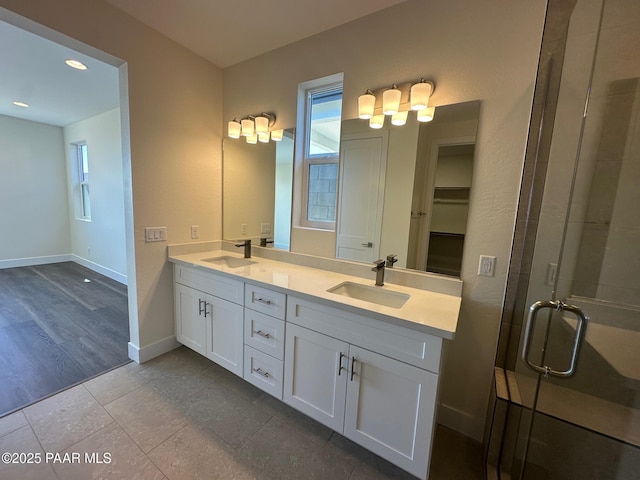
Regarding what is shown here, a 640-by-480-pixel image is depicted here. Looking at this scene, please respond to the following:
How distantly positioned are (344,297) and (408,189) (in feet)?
2.78

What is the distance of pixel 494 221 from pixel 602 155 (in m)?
0.53

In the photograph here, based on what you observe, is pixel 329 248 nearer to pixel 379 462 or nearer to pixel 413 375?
pixel 413 375

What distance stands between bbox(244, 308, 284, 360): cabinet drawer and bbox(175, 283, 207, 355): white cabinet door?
1.73 ft

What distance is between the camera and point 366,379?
4.39 feet

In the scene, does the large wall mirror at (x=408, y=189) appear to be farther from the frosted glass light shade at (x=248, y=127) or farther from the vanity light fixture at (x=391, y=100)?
the frosted glass light shade at (x=248, y=127)

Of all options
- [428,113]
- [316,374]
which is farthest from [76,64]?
[316,374]

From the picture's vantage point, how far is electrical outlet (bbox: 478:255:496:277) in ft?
4.91

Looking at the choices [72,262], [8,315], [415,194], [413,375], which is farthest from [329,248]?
[72,262]

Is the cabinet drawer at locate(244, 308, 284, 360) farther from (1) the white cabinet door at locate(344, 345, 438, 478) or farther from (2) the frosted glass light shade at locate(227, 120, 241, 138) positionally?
(2) the frosted glass light shade at locate(227, 120, 241, 138)

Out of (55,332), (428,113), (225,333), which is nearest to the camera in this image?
(428,113)

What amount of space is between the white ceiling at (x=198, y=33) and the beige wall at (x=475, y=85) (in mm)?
209

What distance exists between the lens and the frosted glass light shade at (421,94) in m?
1.51

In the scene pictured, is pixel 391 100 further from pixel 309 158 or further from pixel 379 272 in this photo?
pixel 379 272

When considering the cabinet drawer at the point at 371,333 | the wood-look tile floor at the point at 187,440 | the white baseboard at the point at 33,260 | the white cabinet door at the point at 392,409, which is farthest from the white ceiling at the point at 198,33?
the white baseboard at the point at 33,260
